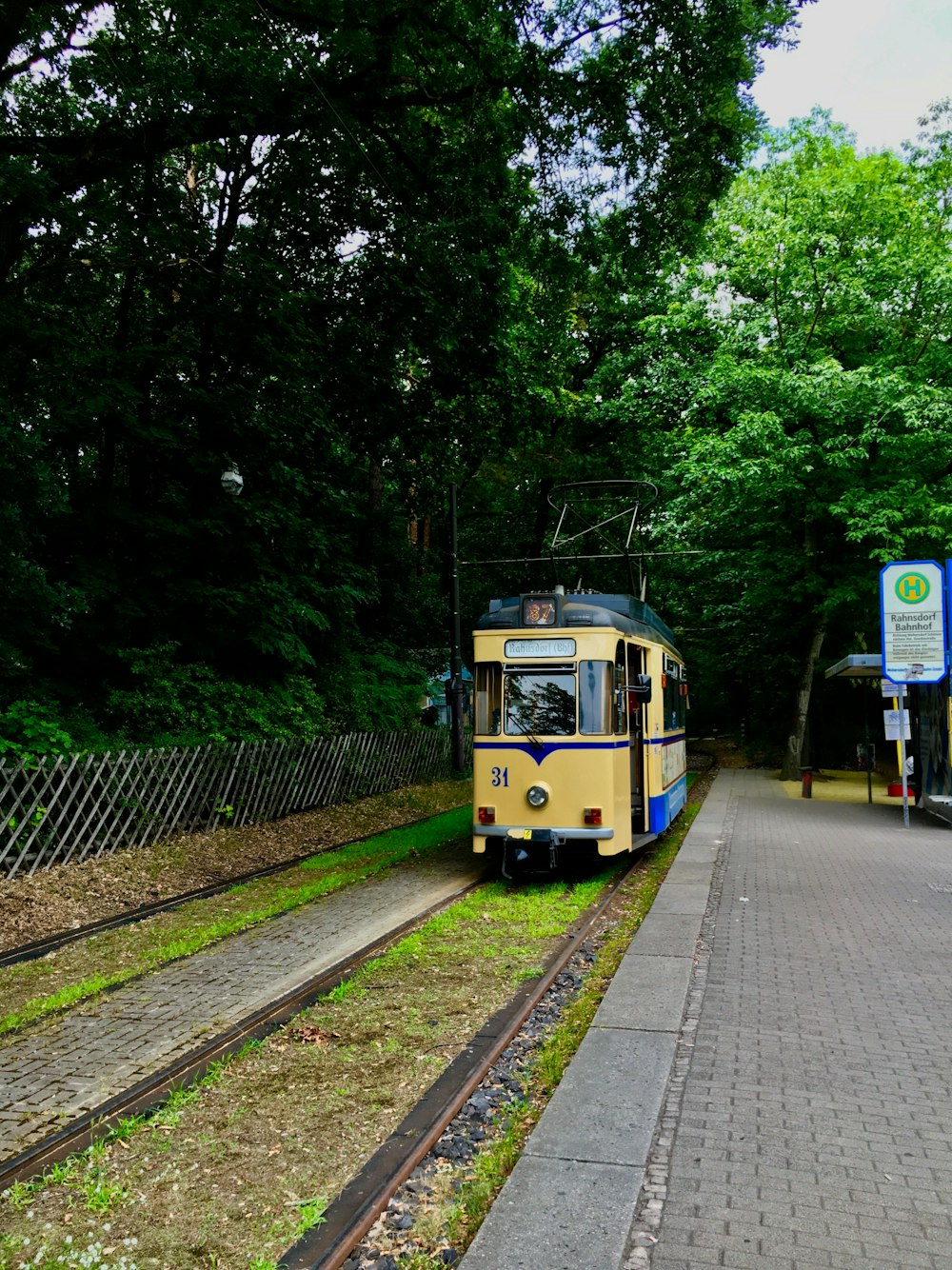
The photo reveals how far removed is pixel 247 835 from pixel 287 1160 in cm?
960

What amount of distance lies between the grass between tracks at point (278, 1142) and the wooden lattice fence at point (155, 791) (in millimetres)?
4985

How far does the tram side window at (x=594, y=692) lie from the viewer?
1027cm

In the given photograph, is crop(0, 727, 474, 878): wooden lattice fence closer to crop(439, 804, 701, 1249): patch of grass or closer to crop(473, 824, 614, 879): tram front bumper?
crop(473, 824, 614, 879): tram front bumper

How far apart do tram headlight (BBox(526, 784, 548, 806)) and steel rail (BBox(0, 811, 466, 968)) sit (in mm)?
3636

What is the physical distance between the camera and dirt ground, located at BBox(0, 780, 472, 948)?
8766 millimetres

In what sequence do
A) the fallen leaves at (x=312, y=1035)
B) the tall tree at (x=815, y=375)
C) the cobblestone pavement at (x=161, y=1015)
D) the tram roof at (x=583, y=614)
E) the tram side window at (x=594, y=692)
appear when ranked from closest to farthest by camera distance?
the cobblestone pavement at (x=161, y=1015)
the fallen leaves at (x=312, y=1035)
the tram side window at (x=594, y=692)
the tram roof at (x=583, y=614)
the tall tree at (x=815, y=375)

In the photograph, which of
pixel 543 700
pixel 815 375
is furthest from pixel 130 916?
pixel 815 375

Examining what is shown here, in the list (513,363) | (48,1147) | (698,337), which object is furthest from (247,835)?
(698,337)

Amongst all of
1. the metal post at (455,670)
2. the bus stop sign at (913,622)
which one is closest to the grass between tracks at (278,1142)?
the bus stop sign at (913,622)

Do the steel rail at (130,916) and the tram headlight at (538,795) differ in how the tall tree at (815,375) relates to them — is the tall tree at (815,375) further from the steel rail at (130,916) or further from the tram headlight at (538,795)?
the steel rail at (130,916)

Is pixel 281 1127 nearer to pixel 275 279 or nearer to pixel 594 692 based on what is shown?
pixel 594 692

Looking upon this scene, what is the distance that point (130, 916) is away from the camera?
29.6 feet

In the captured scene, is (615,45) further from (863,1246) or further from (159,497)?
(863,1246)

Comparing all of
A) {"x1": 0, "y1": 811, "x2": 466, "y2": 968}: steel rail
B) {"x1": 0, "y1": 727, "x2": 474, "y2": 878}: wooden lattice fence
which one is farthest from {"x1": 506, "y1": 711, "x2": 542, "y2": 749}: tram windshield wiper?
{"x1": 0, "y1": 727, "x2": 474, "y2": 878}: wooden lattice fence
